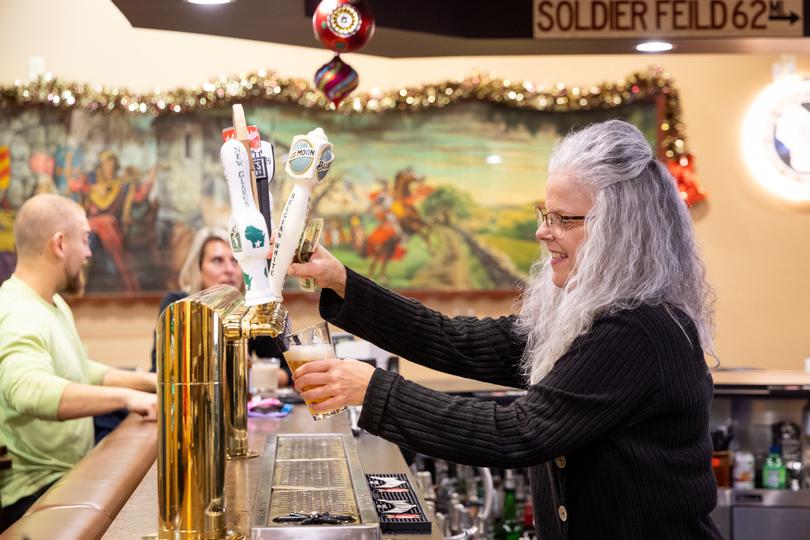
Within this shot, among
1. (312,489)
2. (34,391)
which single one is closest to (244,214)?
(312,489)

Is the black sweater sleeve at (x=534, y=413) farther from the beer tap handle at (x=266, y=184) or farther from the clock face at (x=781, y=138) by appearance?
the clock face at (x=781, y=138)

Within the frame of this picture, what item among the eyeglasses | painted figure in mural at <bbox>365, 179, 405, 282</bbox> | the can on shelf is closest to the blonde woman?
painted figure in mural at <bbox>365, 179, 405, 282</bbox>

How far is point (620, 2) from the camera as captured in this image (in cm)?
399

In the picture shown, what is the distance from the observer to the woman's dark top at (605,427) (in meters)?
1.65

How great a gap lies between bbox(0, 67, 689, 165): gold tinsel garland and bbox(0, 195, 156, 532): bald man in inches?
88.8

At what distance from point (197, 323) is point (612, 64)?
510cm

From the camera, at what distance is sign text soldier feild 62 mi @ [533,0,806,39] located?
4.00m

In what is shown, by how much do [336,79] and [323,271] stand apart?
5.78ft

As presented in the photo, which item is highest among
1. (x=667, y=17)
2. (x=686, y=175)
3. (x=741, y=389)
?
(x=667, y=17)

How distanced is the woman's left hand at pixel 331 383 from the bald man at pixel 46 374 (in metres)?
1.57

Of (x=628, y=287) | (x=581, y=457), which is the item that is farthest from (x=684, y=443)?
(x=628, y=287)

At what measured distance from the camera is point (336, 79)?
3.61m

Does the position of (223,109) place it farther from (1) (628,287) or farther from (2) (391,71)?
(1) (628,287)

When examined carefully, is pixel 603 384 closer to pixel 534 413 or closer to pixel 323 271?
pixel 534 413
